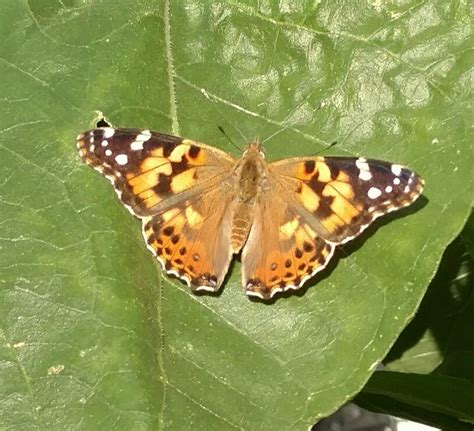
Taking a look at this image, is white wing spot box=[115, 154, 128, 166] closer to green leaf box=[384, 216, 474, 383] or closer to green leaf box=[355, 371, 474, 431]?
green leaf box=[355, 371, 474, 431]

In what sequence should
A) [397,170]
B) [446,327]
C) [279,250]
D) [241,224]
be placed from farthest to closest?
[446,327]
[241,224]
[279,250]
[397,170]

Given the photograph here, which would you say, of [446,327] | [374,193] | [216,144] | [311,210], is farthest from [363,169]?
[446,327]

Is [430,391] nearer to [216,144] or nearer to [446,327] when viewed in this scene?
[446,327]

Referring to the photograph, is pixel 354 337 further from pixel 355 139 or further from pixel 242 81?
pixel 242 81

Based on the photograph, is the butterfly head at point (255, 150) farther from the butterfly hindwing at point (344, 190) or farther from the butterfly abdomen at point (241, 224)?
the butterfly abdomen at point (241, 224)

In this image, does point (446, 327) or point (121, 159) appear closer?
point (121, 159)

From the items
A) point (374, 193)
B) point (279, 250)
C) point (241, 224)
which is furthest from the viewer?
point (241, 224)

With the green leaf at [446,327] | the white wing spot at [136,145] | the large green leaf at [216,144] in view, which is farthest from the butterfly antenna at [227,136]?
the green leaf at [446,327]
